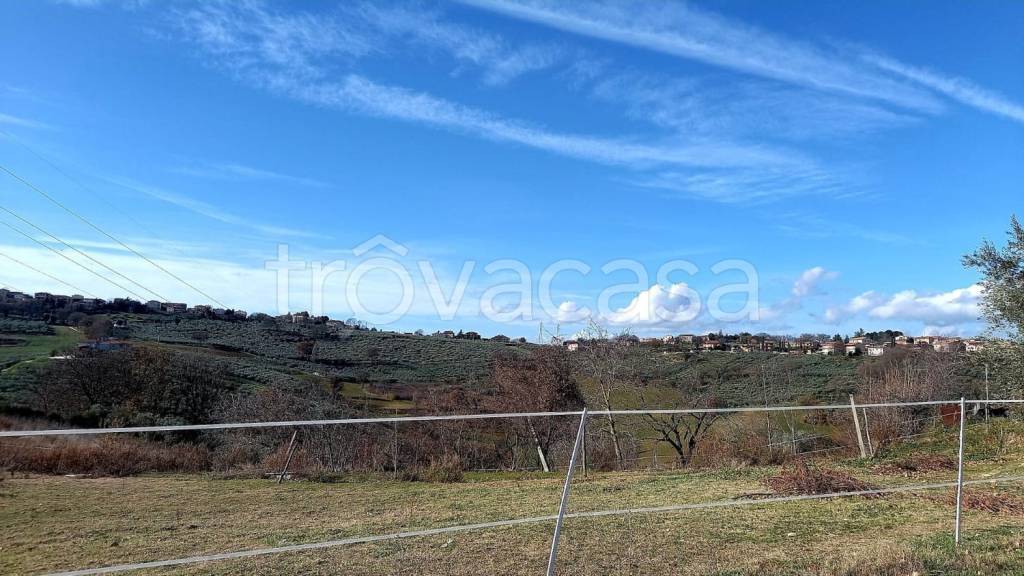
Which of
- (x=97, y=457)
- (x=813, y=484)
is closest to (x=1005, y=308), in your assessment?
(x=813, y=484)

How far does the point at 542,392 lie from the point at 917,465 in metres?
12.6

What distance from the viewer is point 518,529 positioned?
25.0 feet

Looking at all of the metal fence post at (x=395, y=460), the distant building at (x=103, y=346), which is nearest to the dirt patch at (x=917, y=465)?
the metal fence post at (x=395, y=460)

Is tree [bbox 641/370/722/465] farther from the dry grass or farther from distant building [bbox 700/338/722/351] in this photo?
distant building [bbox 700/338/722/351]

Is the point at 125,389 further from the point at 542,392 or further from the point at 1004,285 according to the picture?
the point at 1004,285

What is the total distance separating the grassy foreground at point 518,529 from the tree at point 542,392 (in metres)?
9.66

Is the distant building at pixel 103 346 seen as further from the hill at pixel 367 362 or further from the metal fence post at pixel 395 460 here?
the metal fence post at pixel 395 460

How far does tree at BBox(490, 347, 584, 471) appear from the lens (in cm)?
2316

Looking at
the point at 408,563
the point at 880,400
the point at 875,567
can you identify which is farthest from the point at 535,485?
the point at 880,400

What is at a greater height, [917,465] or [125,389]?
[125,389]

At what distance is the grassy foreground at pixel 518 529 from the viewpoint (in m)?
5.78

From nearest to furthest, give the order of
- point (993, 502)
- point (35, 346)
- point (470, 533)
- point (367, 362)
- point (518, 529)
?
point (470, 533) → point (518, 529) → point (993, 502) → point (35, 346) → point (367, 362)

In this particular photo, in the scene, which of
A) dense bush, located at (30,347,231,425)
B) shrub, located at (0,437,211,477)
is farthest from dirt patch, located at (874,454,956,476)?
dense bush, located at (30,347,231,425)

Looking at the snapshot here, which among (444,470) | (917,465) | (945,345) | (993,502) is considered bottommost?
(444,470)
